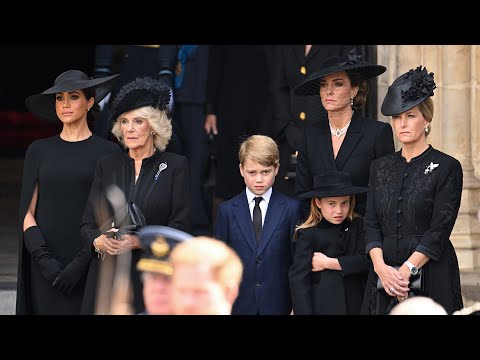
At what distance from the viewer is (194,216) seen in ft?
24.9

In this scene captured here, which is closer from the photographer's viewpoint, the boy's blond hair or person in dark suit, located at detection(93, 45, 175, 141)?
the boy's blond hair

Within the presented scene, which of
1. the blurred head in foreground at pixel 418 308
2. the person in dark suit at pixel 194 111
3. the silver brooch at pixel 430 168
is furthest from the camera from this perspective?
the person in dark suit at pixel 194 111

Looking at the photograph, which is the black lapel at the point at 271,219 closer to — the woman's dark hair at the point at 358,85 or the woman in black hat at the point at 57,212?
the woman's dark hair at the point at 358,85

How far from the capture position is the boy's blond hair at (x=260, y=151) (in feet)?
17.3

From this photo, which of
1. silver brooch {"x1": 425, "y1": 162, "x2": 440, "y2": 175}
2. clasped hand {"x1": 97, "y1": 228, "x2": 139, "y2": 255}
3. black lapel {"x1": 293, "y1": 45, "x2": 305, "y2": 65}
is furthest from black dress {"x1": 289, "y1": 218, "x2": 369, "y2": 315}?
black lapel {"x1": 293, "y1": 45, "x2": 305, "y2": 65}

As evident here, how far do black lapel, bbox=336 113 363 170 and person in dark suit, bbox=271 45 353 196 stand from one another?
1256mm

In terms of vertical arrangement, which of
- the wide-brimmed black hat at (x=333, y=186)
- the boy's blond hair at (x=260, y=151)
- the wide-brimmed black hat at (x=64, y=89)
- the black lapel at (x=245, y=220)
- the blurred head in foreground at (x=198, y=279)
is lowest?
the blurred head in foreground at (x=198, y=279)

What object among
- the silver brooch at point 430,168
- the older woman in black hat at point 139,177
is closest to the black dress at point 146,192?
the older woman in black hat at point 139,177

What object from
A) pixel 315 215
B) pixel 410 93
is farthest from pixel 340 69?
pixel 315 215

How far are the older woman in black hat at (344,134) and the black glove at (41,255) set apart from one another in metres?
1.27

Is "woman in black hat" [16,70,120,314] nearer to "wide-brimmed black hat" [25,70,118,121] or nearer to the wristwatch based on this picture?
"wide-brimmed black hat" [25,70,118,121]

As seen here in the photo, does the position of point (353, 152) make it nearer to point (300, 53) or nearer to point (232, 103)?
point (300, 53)

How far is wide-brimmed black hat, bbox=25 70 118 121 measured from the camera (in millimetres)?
5543
